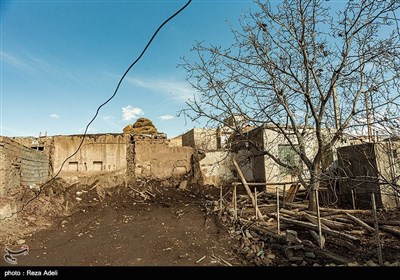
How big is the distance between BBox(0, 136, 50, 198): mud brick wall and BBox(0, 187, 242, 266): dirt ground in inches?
80.3

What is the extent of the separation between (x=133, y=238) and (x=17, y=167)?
5.80 meters

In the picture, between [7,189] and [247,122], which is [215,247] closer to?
[247,122]

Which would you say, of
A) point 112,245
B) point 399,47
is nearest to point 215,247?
point 112,245

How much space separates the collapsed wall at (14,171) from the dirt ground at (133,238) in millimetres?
1493

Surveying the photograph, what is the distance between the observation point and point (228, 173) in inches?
687

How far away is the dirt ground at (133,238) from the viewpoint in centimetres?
679

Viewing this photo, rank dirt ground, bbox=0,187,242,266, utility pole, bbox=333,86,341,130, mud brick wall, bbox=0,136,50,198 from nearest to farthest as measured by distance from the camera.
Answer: dirt ground, bbox=0,187,242,266
utility pole, bbox=333,86,341,130
mud brick wall, bbox=0,136,50,198

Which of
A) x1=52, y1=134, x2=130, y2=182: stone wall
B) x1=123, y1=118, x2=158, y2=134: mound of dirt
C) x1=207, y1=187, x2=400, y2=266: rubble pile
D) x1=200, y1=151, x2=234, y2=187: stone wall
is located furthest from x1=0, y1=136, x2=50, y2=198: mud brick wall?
x1=123, y1=118, x2=158, y2=134: mound of dirt

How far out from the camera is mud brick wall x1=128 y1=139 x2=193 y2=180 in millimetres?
15859

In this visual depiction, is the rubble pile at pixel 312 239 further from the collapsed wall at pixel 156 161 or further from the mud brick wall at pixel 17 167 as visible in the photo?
the mud brick wall at pixel 17 167

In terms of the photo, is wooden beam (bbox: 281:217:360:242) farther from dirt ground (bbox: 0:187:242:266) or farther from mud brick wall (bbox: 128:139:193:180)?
mud brick wall (bbox: 128:139:193:180)

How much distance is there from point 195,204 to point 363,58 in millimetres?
8360

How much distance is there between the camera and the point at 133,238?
8562mm

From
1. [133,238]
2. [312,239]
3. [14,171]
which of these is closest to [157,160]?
[14,171]
